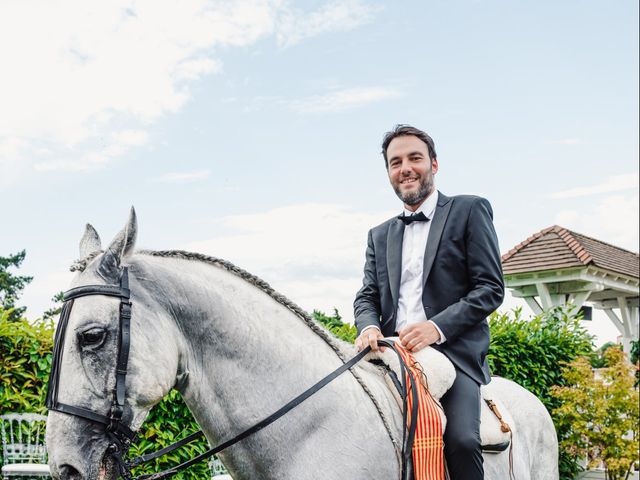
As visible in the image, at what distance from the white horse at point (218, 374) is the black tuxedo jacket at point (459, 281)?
602mm

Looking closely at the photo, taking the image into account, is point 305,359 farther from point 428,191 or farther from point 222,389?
point 428,191

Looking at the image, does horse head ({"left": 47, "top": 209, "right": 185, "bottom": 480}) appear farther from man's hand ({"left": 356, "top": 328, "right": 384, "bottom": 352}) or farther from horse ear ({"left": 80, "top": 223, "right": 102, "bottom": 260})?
man's hand ({"left": 356, "top": 328, "right": 384, "bottom": 352})

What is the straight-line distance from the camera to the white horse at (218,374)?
7.42 ft

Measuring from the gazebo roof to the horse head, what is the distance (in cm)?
1667

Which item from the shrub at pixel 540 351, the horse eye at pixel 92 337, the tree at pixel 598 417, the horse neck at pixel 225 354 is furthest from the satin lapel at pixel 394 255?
the tree at pixel 598 417

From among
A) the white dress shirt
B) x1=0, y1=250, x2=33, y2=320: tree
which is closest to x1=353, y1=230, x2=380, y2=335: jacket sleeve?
the white dress shirt

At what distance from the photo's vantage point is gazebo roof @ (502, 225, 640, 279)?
1759 centimetres

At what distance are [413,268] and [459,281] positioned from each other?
0.88 feet

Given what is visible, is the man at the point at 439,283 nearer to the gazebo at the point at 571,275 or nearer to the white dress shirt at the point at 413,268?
the white dress shirt at the point at 413,268

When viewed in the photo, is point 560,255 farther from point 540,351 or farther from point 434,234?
point 434,234

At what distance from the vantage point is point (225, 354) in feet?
8.16

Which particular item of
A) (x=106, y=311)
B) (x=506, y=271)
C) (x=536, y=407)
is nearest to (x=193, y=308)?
(x=106, y=311)

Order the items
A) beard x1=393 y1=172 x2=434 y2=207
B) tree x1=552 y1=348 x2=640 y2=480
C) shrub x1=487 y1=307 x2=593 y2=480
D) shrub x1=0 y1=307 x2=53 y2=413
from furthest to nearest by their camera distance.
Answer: tree x1=552 y1=348 x2=640 y2=480 < shrub x1=487 y1=307 x2=593 y2=480 < shrub x1=0 y1=307 x2=53 y2=413 < beard x1=393 y1=172 x2=434 y2=207

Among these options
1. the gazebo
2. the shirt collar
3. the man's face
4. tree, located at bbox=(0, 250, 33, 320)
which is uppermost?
tree, located at bbox=(0, 250, 33, 320)
